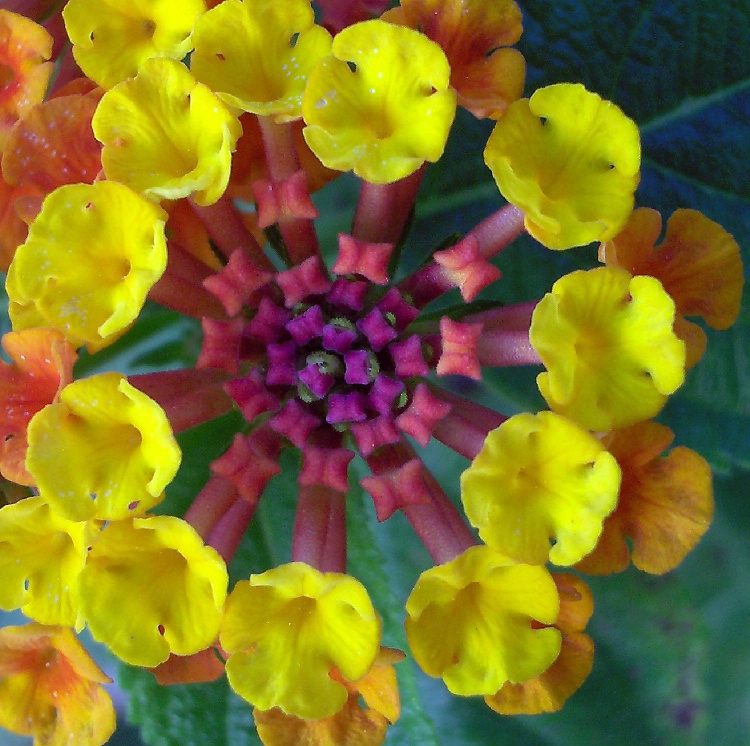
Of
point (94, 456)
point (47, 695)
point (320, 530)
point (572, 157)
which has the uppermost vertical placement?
point (572, 157)

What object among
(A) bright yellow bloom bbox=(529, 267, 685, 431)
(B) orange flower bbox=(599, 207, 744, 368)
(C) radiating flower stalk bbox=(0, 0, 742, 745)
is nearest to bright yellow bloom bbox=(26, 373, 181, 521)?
(C) radiating flower stalk bbox=(0, 0, 742, 745)

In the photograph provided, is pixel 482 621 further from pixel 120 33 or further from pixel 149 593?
pixel 120 33

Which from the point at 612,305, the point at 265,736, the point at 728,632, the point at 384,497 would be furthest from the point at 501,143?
the point at 728,632

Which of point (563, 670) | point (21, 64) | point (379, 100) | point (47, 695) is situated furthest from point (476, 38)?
point (47, 695)

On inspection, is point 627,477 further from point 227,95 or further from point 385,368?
point 227,95

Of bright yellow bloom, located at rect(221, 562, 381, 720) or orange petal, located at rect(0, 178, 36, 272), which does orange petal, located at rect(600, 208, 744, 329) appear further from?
orange petal, located at rect(0, 178, 36, 272)

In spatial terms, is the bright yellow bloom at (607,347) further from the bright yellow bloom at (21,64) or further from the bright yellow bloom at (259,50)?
the bright yellow bloom at (21,64)
